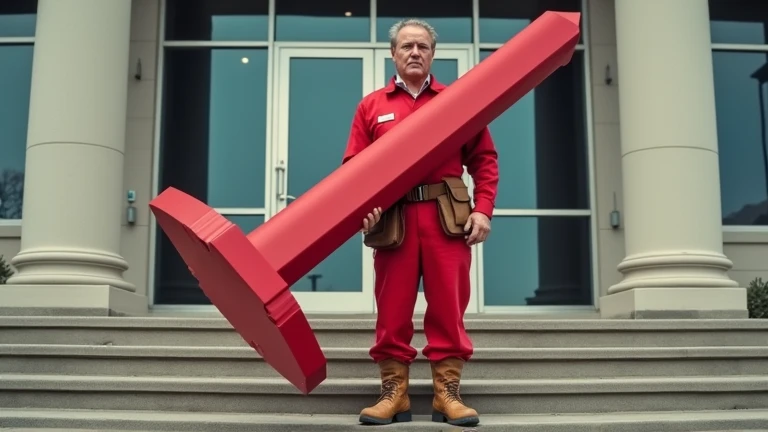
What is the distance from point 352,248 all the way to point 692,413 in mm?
4418

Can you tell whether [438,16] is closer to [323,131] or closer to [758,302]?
[323,131]

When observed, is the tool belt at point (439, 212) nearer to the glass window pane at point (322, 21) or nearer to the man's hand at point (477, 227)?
the man's hand at point (477, 227)

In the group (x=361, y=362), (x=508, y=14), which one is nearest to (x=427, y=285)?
(x=361, y=362)

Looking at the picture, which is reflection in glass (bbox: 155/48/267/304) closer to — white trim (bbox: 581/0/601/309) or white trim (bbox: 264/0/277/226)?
white trim (bbox: 264/0/277/226)

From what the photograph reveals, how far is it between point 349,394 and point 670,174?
11.9 feet

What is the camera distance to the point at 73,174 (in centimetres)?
649

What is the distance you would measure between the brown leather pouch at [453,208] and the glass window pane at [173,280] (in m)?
4.79

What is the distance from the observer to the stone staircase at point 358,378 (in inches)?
165

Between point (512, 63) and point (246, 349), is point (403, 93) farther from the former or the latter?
point (246, 349)

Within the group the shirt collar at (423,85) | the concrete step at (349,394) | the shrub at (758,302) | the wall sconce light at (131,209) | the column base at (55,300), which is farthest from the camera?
the wall sconce light at (131,209)

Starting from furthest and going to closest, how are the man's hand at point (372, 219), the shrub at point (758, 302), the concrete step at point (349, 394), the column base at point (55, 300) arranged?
the shrub at point (758, 302)
the column base at point (55, 300)
the concrete step at point (349, 394)
the man's hand at point (372, 219)

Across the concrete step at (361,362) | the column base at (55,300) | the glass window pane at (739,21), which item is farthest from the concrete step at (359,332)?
the glass window pane at (739,21)

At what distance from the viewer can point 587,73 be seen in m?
8.80

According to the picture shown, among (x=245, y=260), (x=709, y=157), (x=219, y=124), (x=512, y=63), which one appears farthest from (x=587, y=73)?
(x=245, y=260)
